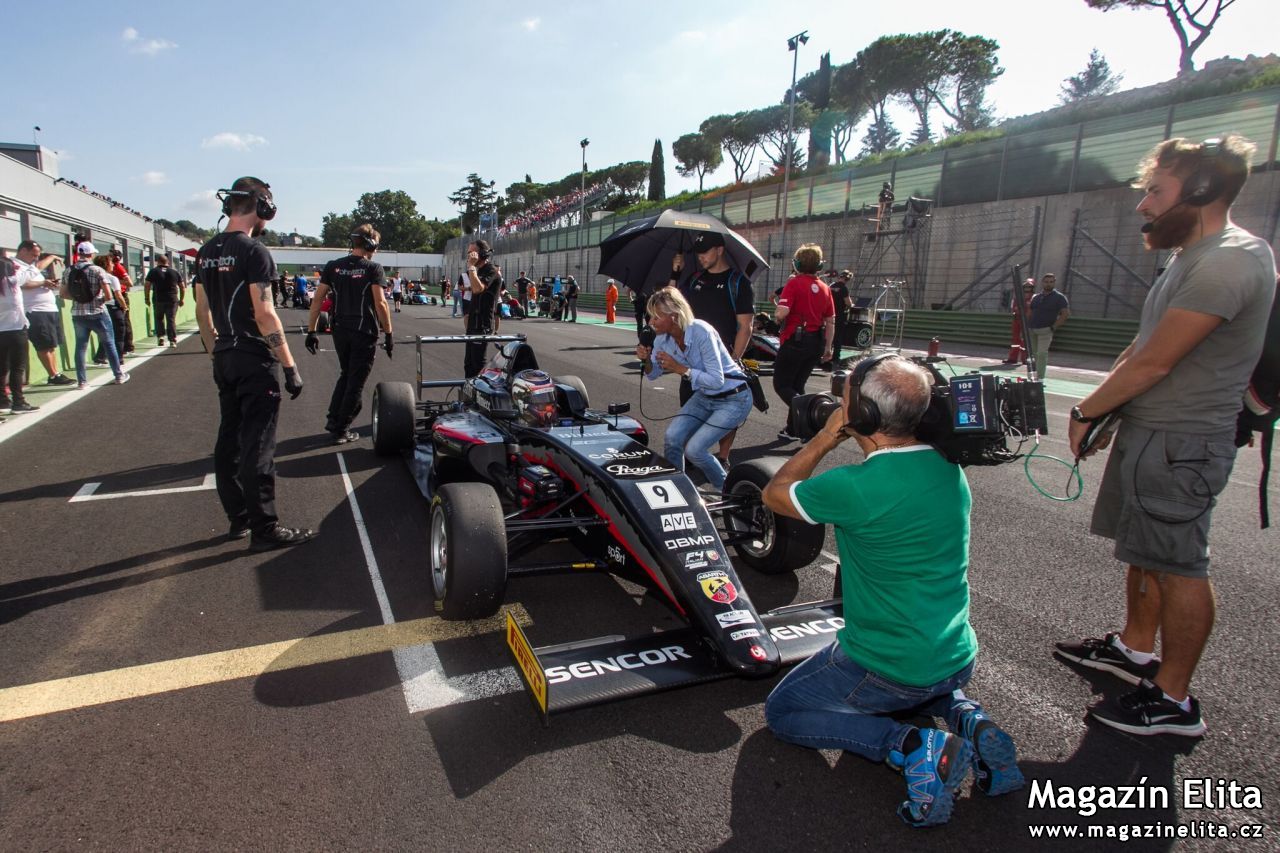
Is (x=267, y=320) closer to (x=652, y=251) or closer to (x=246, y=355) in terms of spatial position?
(x=246, y=355)

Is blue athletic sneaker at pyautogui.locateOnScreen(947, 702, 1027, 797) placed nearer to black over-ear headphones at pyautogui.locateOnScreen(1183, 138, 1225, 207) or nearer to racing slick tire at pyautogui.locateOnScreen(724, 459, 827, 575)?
racing slick tire at pyautogui.locateOnScreen(724, 459, 827, 575)

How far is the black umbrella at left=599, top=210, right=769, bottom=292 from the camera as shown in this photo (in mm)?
6168

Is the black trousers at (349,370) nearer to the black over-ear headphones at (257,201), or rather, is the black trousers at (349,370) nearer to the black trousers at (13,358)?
the black over-ear headphones at (257,201)

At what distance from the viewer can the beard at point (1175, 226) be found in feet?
7.95

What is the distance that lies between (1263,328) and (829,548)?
2412 millimetres

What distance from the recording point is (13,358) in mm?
7438

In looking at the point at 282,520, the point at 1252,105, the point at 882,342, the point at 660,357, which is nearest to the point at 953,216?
the point at 882,342

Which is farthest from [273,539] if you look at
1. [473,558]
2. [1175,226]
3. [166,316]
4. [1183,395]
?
[166,316]

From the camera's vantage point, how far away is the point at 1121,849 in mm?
2039

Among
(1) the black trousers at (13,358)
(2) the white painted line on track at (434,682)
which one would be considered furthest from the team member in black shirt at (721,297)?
(1) the black trousers at (13,358)

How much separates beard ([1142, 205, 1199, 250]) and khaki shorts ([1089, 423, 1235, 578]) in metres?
0.67

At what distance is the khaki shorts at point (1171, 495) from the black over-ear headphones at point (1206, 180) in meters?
0.80

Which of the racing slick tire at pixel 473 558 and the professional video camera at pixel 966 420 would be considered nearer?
the professional video camera at pixel 966 420

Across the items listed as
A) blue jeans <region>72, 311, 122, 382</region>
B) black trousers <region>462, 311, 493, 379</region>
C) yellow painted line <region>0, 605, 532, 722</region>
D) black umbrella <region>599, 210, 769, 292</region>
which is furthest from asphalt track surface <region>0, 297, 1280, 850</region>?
blue jeans <region>72, 311, 122, 382</region>
